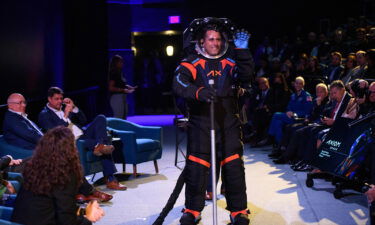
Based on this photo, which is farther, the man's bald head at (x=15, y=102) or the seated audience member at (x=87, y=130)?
the seated audience member at (x=87, y=130)

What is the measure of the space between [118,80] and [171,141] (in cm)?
152

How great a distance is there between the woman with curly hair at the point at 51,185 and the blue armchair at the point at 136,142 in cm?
314

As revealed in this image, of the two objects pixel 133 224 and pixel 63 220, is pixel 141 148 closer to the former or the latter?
pixel 133 224

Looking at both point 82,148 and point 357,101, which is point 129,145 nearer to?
point 82,148

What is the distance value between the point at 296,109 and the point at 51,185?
223 inches

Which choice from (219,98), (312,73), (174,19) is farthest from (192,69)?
(174,19)

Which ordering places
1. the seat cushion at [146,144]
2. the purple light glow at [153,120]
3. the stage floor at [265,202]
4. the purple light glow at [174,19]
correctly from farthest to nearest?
1. the purple light glow at [174,19]
2. the purple light glow at [153,120]
3. the seat cushion at [146,144]
4. the stage floor at [265,202]

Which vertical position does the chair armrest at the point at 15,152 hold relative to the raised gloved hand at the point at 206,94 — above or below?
below

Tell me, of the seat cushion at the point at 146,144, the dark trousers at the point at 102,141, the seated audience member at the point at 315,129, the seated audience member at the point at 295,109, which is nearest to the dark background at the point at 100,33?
the dark trousers at the point at 102,141

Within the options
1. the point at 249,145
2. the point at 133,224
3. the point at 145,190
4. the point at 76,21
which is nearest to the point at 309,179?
the point at 145,190

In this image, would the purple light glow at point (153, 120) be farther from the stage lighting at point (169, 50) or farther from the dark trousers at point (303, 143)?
the dark trousers at point (303, 143)

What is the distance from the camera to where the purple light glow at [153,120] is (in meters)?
12.1

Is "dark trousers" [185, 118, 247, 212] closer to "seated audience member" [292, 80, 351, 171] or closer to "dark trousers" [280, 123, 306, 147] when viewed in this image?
"seated audience member" [292, 80, 351, 171]

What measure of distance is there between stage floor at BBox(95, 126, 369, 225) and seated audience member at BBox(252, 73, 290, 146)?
Result: 80.2 inches
